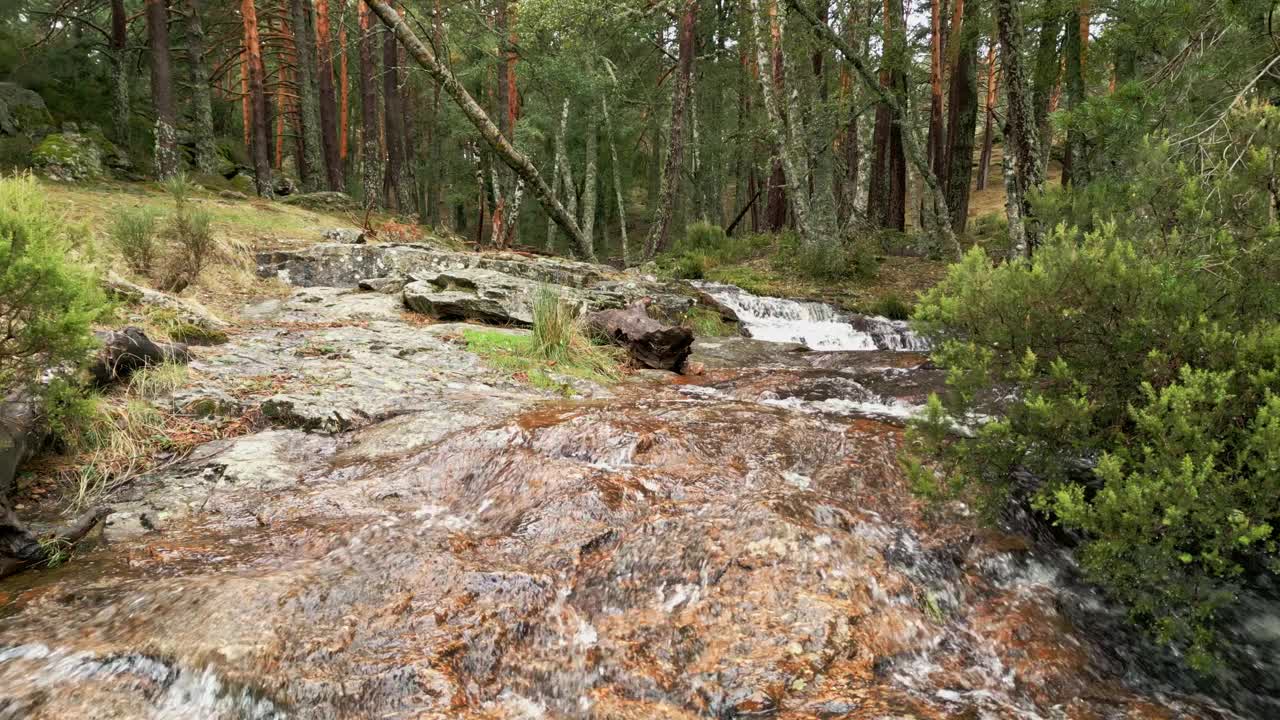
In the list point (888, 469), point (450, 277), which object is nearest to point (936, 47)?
point (450, 277)

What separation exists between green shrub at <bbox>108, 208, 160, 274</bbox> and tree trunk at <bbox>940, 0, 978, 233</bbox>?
14.6 m

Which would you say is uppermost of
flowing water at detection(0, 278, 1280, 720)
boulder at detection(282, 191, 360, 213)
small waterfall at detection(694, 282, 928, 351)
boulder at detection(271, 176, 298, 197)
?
boulder at detection(271, 176, 298, 197)

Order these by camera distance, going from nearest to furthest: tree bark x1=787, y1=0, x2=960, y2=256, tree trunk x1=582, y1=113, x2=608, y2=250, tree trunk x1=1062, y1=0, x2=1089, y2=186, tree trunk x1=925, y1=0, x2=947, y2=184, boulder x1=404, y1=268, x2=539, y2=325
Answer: boulder x1=404, y1=268, x2=539, y2=325 → tree bark x1=787, y1=0, x2=960, y2=256 → tree trunk x1=1062, y1=0, x2=1089, y2=186 → tree trunk x1=925, y1=0, x2=947, y2=184 → tree trunk x1=582, y1=113, x2=608, y2=250

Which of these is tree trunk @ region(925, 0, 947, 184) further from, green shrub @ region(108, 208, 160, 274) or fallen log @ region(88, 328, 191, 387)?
fallen log @ region(88, 328, 191, 387)

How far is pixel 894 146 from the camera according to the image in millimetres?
17250

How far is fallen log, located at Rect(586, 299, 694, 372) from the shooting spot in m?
7.51

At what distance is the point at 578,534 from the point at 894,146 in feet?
56.1

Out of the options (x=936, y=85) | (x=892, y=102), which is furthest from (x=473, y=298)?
(x=936, y=85)

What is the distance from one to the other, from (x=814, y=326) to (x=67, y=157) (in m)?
15.1

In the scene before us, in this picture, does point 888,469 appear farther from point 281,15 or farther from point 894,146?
point 281,15

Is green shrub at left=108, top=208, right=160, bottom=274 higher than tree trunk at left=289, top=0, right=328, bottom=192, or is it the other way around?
tree trunk at left=289, top=0, right=328, bottom=192

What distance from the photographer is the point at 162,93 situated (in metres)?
13.3

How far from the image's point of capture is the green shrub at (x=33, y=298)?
2787 mm

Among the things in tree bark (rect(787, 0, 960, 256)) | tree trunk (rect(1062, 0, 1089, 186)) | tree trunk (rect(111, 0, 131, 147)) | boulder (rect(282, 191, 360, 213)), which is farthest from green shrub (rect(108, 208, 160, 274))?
tree trunk (rect(1062, 0, 1089, 186))
